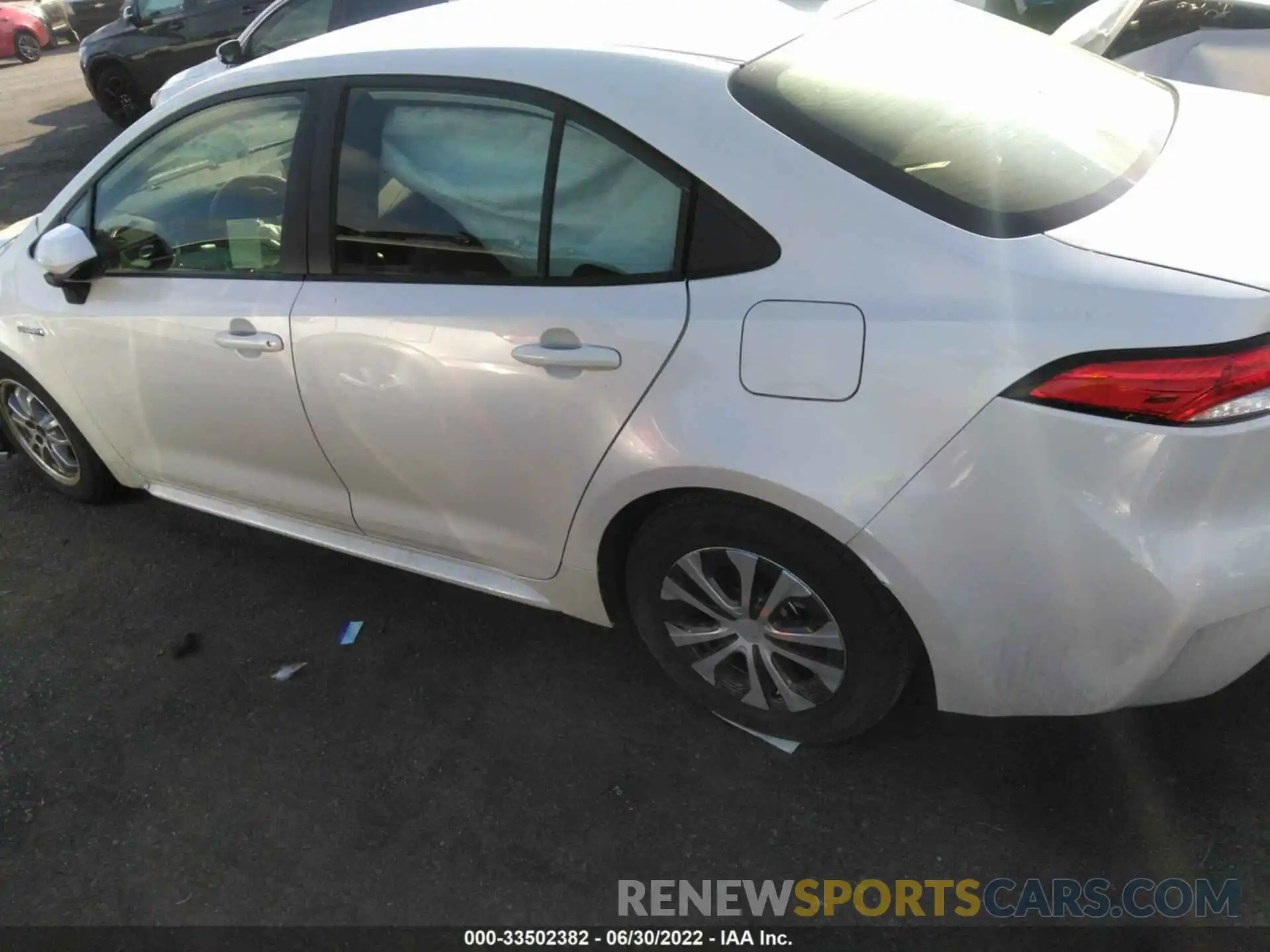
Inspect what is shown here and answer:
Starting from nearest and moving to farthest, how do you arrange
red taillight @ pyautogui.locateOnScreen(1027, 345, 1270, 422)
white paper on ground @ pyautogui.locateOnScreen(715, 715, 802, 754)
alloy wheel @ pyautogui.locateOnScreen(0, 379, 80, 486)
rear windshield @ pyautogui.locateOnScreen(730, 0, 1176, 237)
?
1. red taillight @ pyautogui.locateOnScreen(1027, 345, 1270, 422)
2. rear windshield @ pyautogui.locateOnScreen(730, 0, 1176, 237)
3. white paper on ground @ pyautogui.locateOnScreen(715, 715, 802, 754)
4. alloy wheel @ pyautogui.locateOnScreen(0, 379, 80, 486)

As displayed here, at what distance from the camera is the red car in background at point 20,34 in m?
16.9

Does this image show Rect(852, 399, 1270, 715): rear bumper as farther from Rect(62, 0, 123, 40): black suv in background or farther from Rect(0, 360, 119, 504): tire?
Rect(62, 0, 123, 40): black suv in background

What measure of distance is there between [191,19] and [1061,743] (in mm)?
10964

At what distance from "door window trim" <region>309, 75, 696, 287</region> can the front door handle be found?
0.21 meters

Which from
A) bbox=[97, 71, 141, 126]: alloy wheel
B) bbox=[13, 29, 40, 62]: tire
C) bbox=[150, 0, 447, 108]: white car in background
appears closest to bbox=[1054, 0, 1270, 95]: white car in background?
bbox=[150, 0, 447, 108]: white car in background

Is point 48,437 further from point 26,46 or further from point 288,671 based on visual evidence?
point 26,46

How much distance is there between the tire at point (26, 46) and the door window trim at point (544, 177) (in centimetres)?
1854

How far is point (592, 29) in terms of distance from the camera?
8.18 feet

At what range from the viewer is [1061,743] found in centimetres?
251

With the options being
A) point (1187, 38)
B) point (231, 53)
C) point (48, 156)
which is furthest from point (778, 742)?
point (48, 156)

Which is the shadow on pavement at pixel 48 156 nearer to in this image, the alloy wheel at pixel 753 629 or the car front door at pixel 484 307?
the car front door at pixel 484 307

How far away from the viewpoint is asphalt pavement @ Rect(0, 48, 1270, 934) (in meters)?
2.31

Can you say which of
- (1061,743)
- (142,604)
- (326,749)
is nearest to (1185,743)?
(1061,743)

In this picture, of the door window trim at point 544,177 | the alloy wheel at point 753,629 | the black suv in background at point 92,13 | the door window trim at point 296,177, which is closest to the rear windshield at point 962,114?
the door window trim at point 544,177
